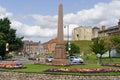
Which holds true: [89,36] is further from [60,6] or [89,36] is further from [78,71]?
[78,71]

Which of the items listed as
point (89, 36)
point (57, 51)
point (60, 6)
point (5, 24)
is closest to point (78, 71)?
point (57, 51)

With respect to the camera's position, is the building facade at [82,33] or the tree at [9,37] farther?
the building facade at [82,33]

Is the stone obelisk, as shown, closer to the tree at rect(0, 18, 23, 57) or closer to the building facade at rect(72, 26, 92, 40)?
the tree at rect(0, 18, 23, 57)

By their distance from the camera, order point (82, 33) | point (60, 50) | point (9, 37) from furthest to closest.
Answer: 1. point (82, 33)
2. point (9, 37)
3. point (60, 50)

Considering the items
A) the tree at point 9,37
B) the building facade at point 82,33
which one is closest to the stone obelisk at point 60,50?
the tree at point 9,37

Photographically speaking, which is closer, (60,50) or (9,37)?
(60,50)

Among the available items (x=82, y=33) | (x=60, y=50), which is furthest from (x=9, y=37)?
(x=82, y=33)

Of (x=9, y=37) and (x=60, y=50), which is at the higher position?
(x=9, y=37)

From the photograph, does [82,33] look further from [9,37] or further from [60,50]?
[60,50]

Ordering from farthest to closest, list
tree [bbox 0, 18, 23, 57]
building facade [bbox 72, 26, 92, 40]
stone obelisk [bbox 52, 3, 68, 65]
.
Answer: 1. building facade [bbox 72, 26, 92, 40]
2. tree [bbox 0, 18, 23, 57]
3. stone obelisk [bbox 52, 3, 68, 65]

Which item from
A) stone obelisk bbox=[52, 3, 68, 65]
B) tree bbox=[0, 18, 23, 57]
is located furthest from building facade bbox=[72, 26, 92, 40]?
stone obelisk bbox=[52, 3, 68, 65]

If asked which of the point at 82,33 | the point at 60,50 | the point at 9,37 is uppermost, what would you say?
the point at 82,33

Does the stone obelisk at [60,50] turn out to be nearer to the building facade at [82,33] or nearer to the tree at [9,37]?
the tree at [9,37]

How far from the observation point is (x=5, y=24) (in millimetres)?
80688
